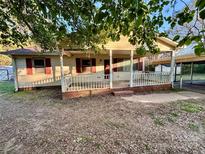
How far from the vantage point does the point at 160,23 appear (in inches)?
79.7

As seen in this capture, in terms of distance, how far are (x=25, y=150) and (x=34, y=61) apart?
9.56m

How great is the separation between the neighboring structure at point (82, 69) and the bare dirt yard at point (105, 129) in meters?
3.38

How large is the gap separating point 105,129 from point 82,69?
8.85 metres

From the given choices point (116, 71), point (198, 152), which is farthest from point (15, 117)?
point (116, 71)

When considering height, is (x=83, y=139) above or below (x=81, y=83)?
below

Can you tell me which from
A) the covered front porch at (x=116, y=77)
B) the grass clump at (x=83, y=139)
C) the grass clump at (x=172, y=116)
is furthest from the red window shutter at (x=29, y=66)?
the grass clump at (x=172, y=116)

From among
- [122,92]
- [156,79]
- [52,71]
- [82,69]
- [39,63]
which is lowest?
[122,92]

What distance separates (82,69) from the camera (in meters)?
12.9

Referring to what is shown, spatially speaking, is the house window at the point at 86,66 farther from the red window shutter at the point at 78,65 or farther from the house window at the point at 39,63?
the house window at the point at 39,63

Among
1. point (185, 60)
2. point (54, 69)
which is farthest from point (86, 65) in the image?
point (185, 60)

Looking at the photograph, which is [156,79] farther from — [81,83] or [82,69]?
[82,69]

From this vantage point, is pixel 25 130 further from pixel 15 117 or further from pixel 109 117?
pixel 109 117

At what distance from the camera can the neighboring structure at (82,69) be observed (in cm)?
1006

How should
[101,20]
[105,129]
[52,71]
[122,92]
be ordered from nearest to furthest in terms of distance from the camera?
[101,20]
[105,129]
[122,92]
[52,71]
